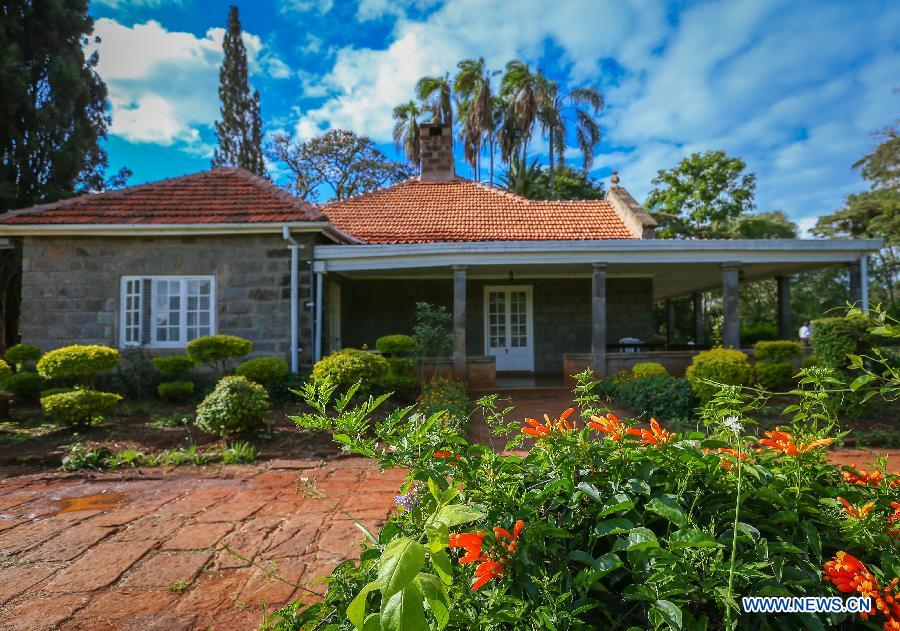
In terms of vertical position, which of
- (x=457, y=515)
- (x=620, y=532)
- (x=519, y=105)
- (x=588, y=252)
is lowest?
(x=620, y=532)

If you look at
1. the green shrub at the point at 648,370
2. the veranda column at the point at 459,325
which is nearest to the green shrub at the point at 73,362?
the veranda column at the point at 459,325

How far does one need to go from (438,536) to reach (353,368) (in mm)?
6303

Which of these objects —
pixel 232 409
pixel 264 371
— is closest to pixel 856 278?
pixel 264 371

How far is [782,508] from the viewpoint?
4.23 ft

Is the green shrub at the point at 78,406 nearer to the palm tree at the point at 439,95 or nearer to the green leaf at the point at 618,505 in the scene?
the green leaf at the point at 618,505

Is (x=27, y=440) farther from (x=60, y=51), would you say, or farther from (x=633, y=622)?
(x=60, y=51)

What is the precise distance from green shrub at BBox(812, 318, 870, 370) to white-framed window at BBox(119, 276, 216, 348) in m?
10.1

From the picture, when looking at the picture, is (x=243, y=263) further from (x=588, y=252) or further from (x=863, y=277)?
(x=863, y=277)

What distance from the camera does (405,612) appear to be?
845 mm

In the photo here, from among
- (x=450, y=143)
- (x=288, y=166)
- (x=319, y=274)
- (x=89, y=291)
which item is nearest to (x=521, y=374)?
(x=319, y=274)

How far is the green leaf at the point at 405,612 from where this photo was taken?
2.74 feet

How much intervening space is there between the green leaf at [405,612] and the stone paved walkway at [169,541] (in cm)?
186

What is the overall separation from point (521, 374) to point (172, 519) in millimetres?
9238

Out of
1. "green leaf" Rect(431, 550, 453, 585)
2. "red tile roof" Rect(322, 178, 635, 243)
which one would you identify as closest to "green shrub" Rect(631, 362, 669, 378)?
"red tile roof" Rect(322, 178, 635, 243)
